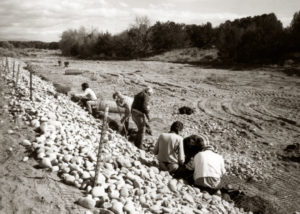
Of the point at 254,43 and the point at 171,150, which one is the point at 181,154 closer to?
the point at 171,150

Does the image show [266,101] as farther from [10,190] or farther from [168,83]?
[10,190]

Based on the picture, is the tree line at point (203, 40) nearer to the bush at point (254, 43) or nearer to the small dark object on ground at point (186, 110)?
the bush at point (254, 43)

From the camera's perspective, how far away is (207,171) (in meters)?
6.36

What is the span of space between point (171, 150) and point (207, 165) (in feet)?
2.86

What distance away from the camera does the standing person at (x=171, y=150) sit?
6863mm

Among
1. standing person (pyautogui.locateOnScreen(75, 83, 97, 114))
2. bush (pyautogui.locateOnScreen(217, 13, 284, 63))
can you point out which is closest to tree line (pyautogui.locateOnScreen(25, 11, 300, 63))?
bush (pyautogui.locateOnScreen(217, 13, 284, 63))

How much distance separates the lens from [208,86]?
21203 mm

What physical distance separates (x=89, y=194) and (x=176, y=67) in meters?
25.6

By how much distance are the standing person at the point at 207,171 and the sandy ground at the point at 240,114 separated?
1.38 metres

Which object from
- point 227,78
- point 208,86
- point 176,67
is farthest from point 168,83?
point 176,67

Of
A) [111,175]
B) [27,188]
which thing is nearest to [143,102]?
[111,175]

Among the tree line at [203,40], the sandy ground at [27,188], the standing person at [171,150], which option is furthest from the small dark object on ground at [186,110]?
the tree line at [203,40]

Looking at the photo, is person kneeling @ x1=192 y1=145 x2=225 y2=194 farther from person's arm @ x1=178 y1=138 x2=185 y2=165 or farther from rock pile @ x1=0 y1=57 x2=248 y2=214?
person's arm @ x1=178 y1=138 x2=185 y2=165

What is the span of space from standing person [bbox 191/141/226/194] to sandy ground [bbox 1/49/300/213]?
138cm
